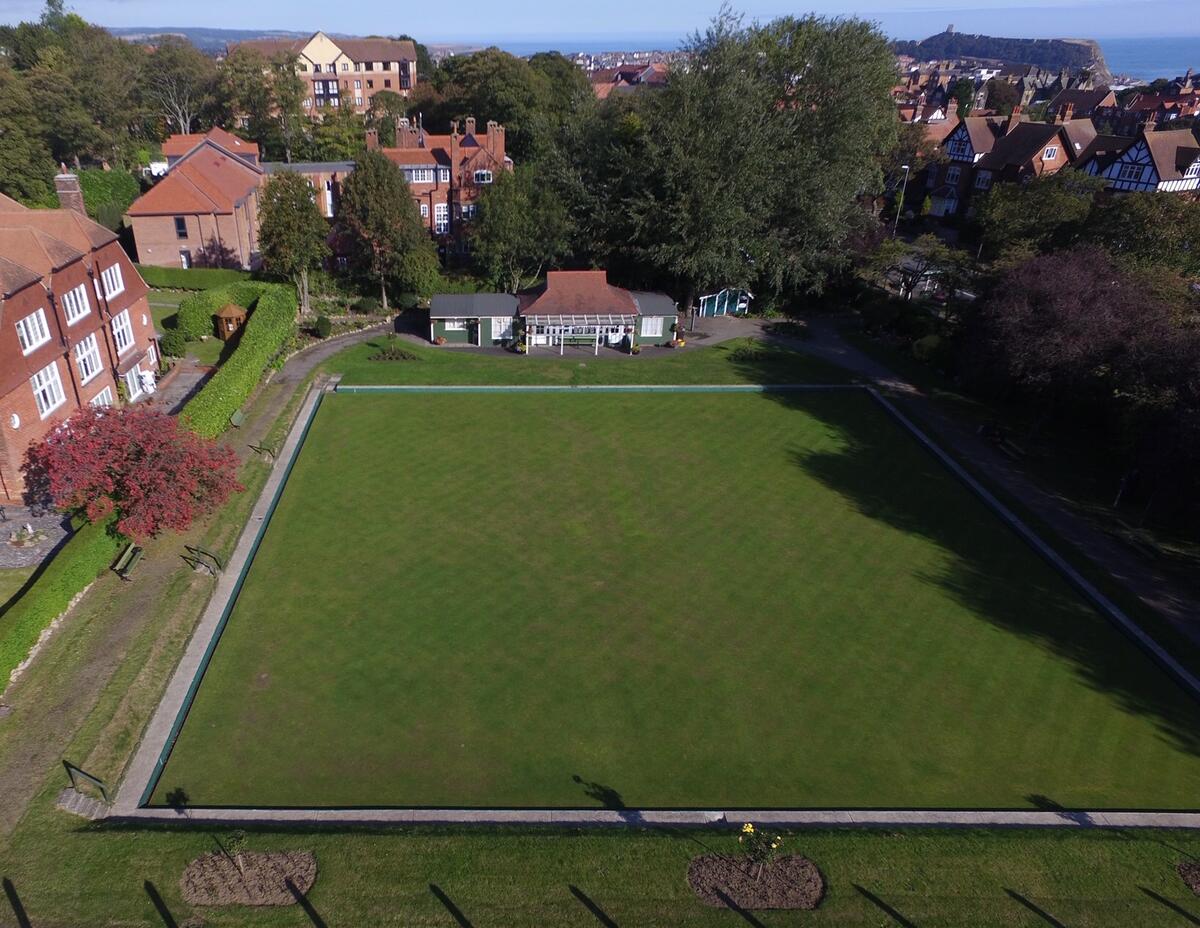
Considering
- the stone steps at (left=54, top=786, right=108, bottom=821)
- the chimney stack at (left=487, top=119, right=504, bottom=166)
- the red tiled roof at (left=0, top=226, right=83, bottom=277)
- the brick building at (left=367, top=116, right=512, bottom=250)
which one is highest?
the chimney stack at (left=487, top=119, right=504, bottom=166)

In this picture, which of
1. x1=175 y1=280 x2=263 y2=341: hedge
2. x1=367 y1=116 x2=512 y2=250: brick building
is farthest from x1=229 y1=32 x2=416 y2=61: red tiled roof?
x1=175 y1=280 x2=263 y2=341: hedge

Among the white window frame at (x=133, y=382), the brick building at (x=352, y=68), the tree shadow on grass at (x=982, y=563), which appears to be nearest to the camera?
the tree shadow on grass at (x=982, y=563)

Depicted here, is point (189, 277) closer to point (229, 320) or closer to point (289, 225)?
point (229, 320)

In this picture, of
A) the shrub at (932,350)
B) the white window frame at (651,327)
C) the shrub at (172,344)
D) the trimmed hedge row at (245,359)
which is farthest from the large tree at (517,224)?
the shrub at (932,350)

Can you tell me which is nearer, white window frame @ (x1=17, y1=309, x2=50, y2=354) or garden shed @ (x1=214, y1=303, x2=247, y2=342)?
white window frame @ (x1=17, y1=309, x2=50, y2=354)

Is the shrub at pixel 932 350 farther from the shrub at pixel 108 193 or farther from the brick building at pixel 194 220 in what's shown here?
the shrub at pixel 108 193

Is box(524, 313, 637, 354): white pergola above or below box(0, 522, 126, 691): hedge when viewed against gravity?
above

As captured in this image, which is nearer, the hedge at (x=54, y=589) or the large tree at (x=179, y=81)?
the hedge at (x=54, y=589)

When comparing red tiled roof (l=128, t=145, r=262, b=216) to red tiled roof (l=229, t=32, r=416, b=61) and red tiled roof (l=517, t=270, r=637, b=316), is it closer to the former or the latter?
red tiled roof (l=517, t=270, r=637, b=316)
